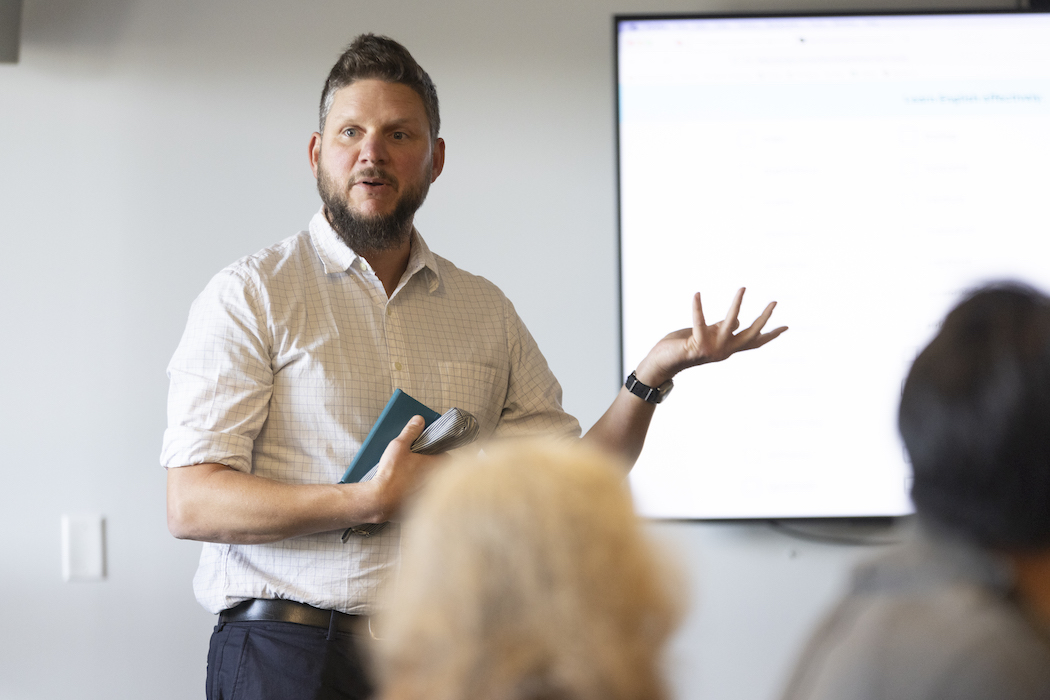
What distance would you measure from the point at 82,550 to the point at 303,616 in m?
1.11

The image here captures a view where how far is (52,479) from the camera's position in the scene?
2211mm

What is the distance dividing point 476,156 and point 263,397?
1.10 metres

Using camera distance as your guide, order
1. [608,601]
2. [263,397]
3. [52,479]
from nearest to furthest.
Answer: [608,601] < [263,397] < [52,479]

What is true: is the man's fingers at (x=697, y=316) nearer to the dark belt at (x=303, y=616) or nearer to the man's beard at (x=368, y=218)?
the man's beard at (x=368, y=218)

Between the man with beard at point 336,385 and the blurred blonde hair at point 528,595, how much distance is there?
0.76 m

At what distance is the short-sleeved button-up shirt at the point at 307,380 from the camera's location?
1425mm

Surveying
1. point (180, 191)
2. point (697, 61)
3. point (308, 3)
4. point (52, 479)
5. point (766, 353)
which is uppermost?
point (308, 3)

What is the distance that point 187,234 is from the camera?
2.27 m

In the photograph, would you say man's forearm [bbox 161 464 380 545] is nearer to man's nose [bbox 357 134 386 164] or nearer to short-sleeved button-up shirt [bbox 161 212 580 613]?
short-sleeved button-up shirt [bbox 161 212 580 613]

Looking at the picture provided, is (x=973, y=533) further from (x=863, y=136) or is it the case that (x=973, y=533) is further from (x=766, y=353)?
(x=863, y=136)

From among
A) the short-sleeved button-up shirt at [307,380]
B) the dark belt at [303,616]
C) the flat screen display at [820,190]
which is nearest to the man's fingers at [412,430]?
the short-sleeved button-up shirt at [307,380]

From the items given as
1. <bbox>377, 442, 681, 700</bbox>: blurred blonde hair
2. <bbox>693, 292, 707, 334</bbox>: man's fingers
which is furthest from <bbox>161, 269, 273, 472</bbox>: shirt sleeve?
<bbox>377, 442, 681, 700</bbox>: blurred blonde hair

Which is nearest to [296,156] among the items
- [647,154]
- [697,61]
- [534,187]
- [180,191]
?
[180,191]

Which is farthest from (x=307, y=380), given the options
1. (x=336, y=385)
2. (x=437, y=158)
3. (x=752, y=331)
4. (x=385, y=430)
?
(x=752, y=331)
